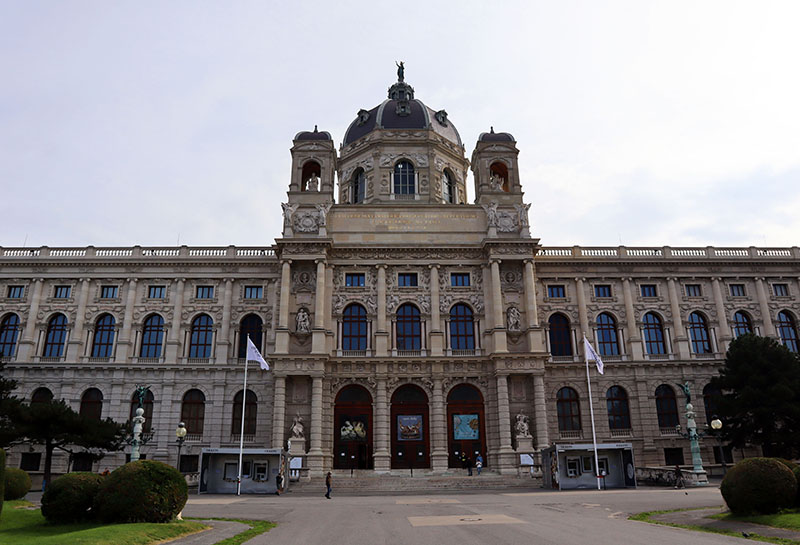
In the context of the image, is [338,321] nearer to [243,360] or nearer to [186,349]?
[243,360]

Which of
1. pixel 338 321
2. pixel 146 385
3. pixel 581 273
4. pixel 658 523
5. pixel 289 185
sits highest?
pixel 289 185

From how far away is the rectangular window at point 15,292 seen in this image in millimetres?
54562

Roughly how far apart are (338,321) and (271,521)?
29.9 metres

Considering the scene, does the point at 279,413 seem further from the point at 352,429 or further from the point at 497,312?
the point at 497,312

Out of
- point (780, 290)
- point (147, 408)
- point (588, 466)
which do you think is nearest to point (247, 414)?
point (147, 408)

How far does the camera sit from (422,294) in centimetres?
5297

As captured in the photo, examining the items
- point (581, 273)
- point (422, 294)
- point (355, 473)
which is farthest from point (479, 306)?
point (355, 473)

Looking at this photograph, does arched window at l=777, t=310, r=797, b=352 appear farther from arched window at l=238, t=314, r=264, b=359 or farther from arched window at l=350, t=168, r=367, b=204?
arched window at l=238, t=314, r=264, b=359

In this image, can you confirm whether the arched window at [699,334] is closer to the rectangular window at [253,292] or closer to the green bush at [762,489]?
the green bush at [762,489]

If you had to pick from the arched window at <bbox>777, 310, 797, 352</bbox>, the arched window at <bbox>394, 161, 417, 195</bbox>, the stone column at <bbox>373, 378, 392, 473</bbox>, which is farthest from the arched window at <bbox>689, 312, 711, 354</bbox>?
the arched window at <bbox>394, 161, 417, 195</bbox>

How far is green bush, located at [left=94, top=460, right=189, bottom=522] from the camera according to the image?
1967cm

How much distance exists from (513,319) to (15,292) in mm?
44963

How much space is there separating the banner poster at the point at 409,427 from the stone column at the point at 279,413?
946 centimetres

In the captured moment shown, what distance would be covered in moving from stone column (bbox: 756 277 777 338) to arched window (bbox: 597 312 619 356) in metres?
13.8
